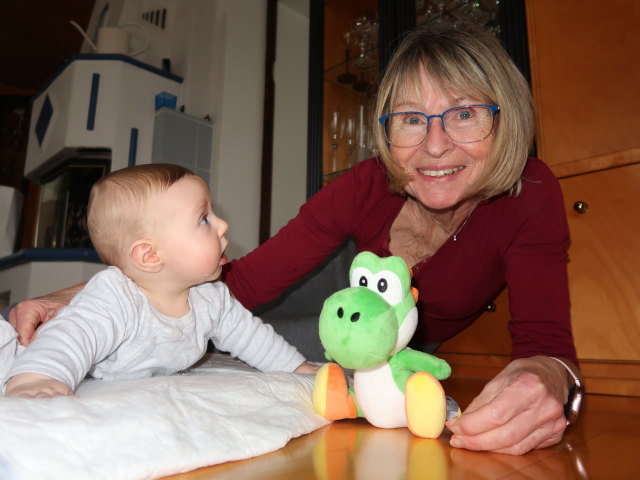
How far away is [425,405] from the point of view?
1.84 ft

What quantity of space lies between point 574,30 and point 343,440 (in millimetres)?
1198

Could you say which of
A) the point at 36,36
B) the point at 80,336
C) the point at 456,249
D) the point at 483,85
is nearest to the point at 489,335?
the point at 456,249

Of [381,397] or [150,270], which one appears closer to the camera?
[381,397]

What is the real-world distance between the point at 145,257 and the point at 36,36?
4.21 meters

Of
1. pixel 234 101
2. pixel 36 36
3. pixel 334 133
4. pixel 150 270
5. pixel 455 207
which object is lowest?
pixel 150 270

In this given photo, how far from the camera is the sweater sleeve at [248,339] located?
2.82 ft

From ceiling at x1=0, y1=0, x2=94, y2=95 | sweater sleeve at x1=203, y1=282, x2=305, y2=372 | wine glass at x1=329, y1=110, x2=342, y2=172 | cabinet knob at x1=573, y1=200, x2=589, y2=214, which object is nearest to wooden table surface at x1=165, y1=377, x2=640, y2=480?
sweater sleeve at x1=203, y1=282, x2=305, y2=372

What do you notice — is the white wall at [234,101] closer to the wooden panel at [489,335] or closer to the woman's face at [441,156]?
the wooden panel at [489,335]

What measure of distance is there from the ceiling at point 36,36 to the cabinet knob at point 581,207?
3.69 meters

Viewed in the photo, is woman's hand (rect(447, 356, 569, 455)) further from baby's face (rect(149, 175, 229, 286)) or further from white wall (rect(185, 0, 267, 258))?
white wall (rect(185, 0, 267, 258))

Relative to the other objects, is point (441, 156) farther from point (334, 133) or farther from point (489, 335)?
point (334, 133)

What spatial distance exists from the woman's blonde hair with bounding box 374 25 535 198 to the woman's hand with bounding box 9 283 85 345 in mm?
625

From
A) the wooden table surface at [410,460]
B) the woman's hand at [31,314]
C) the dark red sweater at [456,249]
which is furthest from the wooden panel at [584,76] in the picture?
the woman's hand at [31,314]

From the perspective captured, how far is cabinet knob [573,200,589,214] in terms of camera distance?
116 centimetres
